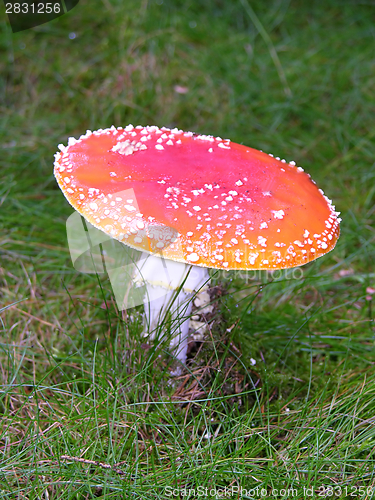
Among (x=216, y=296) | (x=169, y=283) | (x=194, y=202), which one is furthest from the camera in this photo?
(x=216, y=296)

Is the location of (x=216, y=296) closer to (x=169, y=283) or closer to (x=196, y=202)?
(x=169, y=283)

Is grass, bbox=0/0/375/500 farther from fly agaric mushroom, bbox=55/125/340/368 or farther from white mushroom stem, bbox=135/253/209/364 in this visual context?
fly agaric mushroom, bbox=55/125/340/368

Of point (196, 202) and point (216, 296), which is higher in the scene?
point (196, 202)

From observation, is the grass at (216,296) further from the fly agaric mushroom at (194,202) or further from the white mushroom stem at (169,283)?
the fly agaric mushroom at (194,202)

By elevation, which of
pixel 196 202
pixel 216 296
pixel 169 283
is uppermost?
pixel 196 202

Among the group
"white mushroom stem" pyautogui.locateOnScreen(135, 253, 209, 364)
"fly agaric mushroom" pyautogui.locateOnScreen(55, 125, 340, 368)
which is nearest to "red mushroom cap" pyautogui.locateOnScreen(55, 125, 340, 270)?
"fly agaric mushroom" pyautogui.locateOnScreen(55, 125, 340, 368)

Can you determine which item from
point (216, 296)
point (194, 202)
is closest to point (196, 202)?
point (194, 202)
